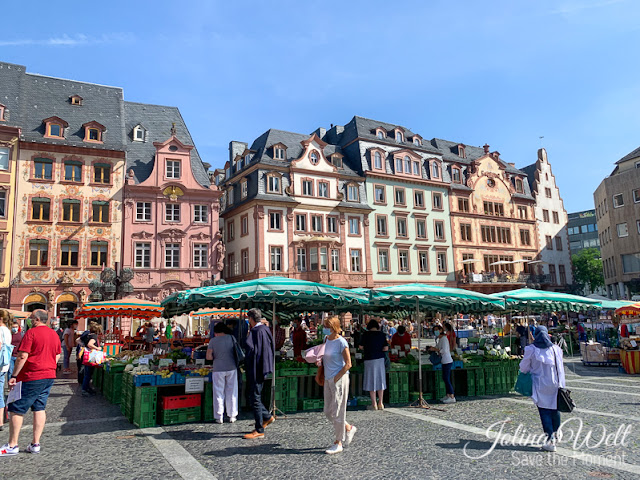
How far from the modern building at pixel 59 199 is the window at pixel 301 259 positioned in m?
12.6

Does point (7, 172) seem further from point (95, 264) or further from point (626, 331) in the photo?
point (626, 331)

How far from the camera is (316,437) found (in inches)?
316

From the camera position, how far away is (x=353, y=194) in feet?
136

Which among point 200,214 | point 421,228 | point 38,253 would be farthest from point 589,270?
point 38,253

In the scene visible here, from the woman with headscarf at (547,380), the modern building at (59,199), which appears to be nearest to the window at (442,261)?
the modern building at (59,199)

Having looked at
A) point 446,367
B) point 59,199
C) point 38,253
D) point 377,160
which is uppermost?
point 377,160

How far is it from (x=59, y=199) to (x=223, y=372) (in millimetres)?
26945

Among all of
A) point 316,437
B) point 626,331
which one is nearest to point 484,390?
point 316,437

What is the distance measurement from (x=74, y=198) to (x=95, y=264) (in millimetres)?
4347

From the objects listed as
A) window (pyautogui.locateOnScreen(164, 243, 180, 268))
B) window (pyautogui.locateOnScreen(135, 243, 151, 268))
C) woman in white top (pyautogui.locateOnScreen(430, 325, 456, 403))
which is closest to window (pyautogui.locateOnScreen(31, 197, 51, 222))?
window (pyautogui.locateOnScreen(135, 243, 151, 268))

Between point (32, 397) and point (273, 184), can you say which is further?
point (273, 184)

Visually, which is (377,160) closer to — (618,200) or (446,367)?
(618,200)

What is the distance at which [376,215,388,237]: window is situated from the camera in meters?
42.1

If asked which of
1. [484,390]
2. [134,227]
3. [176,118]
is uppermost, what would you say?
[176,118]
